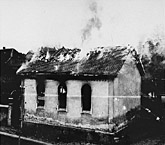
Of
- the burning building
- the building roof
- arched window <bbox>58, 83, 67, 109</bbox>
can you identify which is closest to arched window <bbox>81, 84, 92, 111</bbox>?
the burning building

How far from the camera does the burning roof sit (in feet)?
11.9

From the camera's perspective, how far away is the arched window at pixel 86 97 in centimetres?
386

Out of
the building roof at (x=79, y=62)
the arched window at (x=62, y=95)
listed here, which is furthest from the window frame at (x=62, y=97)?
the building roof at (x=79, y=62)

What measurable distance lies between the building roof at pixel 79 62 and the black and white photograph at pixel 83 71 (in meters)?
0.02

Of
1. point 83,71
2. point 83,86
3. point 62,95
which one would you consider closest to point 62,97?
point 62,95

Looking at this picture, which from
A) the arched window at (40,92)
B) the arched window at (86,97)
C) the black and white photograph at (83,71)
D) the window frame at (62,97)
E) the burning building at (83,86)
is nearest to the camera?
the black and white photograph at (83,71)

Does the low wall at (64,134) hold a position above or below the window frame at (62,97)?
below

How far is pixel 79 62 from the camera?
4117 mm

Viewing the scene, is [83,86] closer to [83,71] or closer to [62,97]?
[83,71]

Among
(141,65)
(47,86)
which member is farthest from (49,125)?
(141,65)

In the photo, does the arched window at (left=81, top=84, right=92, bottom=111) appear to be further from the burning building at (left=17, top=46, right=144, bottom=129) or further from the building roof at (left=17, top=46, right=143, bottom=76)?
the building roof at (left=17, top=46, right=143, bottom=76)

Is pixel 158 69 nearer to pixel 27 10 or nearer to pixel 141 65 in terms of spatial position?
pixel 141 65

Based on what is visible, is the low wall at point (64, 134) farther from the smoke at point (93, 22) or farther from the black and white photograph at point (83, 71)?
the smoke at point (93, 22)

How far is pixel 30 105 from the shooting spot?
439cm
